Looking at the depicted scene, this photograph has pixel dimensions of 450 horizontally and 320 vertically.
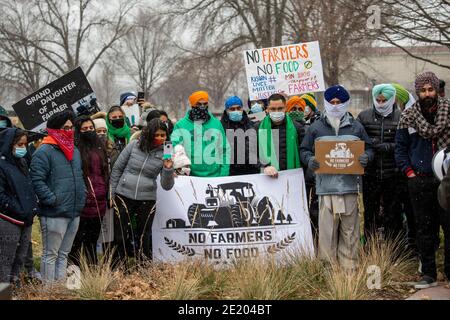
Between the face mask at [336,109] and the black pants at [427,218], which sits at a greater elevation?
the face mask at [336,109]

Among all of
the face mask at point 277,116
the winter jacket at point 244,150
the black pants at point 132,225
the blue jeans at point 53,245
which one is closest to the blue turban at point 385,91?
the face mask at point 277,116

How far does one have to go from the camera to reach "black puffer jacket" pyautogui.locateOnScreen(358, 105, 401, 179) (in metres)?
7.66

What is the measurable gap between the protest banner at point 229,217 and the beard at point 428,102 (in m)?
1.67

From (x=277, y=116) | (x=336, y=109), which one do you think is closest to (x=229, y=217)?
(x=277, y=116)

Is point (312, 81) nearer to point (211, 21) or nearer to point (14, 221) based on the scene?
point (14, 221)

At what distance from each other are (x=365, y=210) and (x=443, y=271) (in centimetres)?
116

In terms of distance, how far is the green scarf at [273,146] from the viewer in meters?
7.87

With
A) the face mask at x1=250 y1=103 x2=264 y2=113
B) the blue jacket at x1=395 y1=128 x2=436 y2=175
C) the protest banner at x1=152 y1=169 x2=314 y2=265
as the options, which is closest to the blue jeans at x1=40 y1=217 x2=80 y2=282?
the protest banner at x1=152 y1=169 x2=314 y2=265

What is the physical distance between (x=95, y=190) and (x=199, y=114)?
1654mm

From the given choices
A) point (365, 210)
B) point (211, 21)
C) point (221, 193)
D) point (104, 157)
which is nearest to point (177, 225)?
point (221, 193)

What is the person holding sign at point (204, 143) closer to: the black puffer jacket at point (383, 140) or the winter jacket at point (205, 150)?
the winter jacket at point (205, 150)

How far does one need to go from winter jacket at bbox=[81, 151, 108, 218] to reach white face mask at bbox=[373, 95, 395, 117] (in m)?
3.34

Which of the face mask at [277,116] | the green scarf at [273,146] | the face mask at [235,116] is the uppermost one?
the face mask at [235,116]

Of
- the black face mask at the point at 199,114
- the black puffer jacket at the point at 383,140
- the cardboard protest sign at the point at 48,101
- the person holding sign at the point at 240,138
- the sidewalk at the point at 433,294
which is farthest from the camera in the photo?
the cardboard protest sign at the point at 48,101
